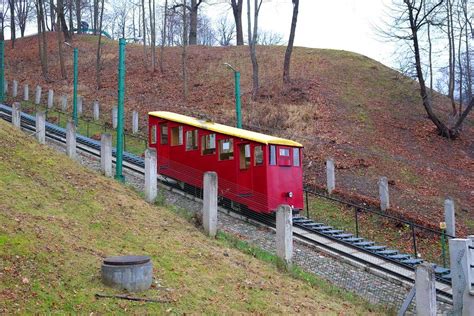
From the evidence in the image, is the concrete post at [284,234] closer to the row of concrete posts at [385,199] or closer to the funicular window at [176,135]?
the row of concrete posts at [385,199]

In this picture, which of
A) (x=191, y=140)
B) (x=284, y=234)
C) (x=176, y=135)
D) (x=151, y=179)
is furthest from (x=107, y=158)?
(x=284, y=234)

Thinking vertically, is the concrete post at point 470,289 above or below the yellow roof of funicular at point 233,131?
below

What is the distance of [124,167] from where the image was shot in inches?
824

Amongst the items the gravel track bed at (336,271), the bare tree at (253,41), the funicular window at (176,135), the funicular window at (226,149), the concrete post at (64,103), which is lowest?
the gravel track bed at (336,271)

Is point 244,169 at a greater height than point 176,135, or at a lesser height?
lesser

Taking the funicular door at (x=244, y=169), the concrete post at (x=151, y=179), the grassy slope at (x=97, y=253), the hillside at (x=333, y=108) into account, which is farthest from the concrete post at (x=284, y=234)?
the hillside at (x=333, y=108)

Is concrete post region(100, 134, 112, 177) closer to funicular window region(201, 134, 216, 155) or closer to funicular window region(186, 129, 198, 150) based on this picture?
funicular window region(186, 129, 198, 150)

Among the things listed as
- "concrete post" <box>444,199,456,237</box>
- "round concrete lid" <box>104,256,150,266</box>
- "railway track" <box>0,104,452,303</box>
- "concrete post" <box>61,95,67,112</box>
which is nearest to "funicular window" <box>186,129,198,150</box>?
"railway track" <box>0,104,452,303</box>

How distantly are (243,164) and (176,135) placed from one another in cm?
381

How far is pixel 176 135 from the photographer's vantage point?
20547 mm

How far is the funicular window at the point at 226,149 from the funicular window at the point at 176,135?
233 cm

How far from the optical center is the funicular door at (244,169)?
57.5 ft

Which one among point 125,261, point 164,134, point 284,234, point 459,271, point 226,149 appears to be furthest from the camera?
point 164,134

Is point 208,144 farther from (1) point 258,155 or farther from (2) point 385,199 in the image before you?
(2) point 385,199
